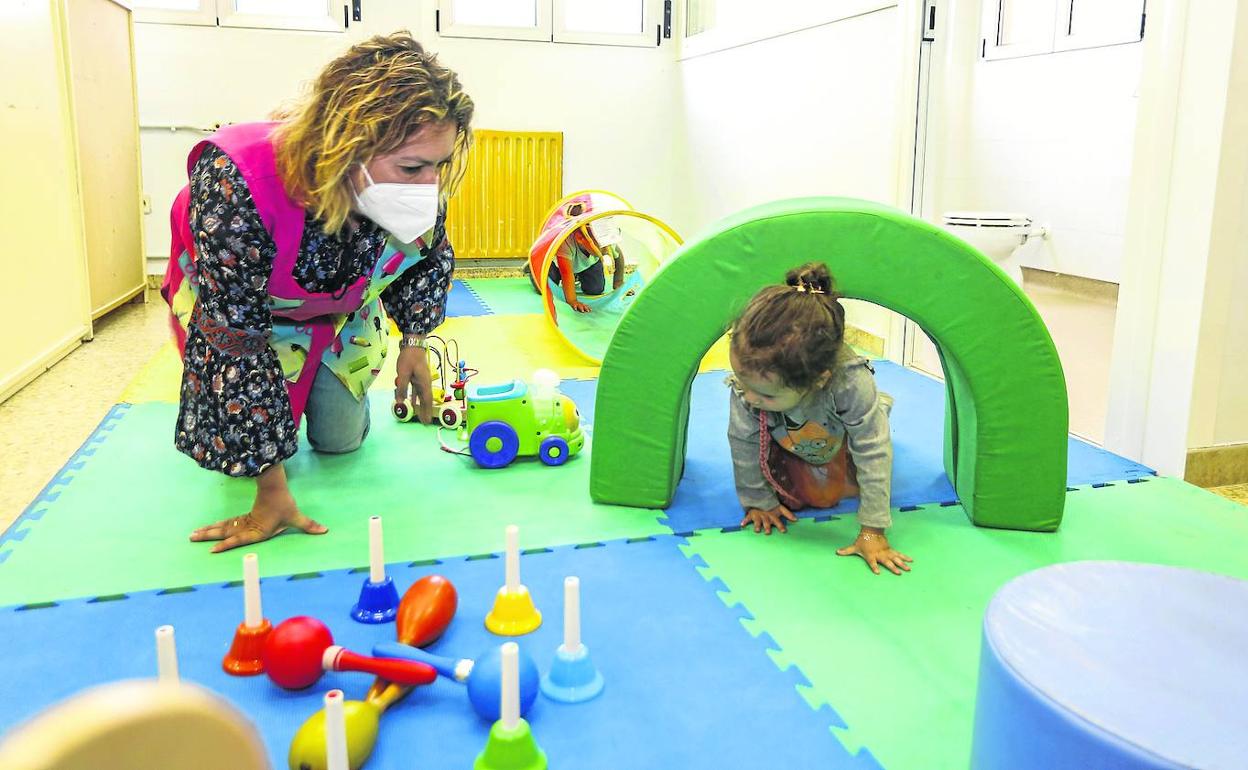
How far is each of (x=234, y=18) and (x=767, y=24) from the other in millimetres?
3335

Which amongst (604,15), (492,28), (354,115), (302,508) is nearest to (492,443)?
(302,508)

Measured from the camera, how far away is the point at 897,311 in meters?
2.08

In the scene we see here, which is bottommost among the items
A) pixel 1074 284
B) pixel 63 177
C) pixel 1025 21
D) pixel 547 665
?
pixel 547 665

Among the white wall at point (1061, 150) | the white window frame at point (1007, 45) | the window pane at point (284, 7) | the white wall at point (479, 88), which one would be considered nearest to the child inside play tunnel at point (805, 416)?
the white wall at point (1061, 150)

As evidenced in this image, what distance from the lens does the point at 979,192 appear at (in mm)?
6008

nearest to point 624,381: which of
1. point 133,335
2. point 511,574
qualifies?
point 511,574

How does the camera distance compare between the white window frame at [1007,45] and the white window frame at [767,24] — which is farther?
the white window frame at [1007,45]

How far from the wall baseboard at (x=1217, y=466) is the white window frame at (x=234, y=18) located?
5.51 metres

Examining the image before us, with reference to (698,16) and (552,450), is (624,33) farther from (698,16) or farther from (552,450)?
(552,450)

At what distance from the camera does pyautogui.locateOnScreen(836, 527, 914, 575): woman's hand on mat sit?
6.50 feet

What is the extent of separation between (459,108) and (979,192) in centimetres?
484

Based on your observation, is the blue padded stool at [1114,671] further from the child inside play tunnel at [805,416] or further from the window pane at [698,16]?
the window pane at [698,16]

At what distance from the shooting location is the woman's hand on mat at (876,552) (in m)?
1.98

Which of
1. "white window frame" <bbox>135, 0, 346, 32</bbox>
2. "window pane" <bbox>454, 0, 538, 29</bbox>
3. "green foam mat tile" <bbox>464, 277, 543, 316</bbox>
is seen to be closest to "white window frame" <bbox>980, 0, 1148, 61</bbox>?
"green foam mat tile" <bbox>464, 277, 543, 316</bbox>
